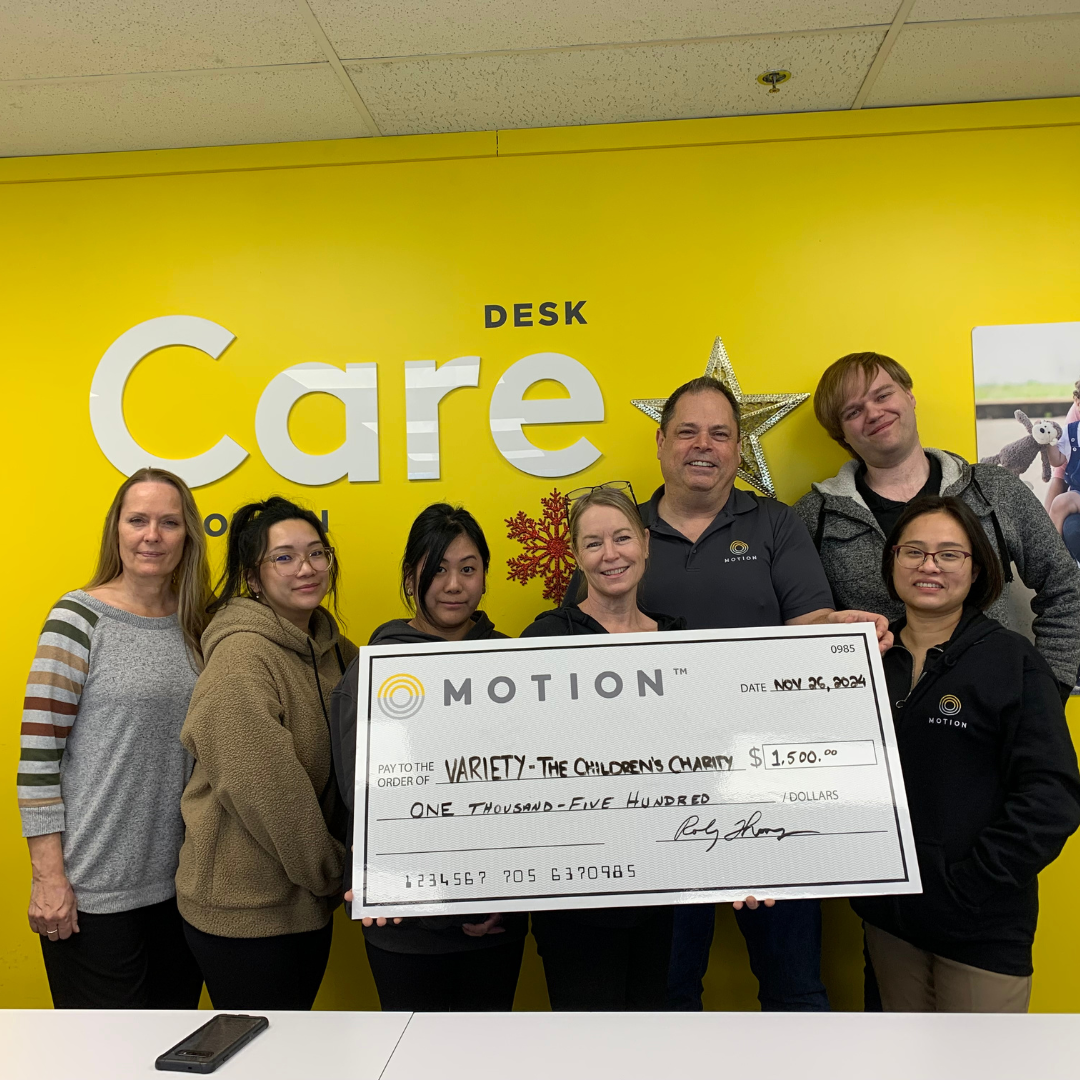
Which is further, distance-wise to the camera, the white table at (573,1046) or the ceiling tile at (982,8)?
the ceiling tile at (982,8)

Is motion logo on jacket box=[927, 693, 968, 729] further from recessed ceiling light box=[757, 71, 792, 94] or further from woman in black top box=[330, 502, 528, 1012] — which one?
recessed ceiling light box=[757, 71, 792, 94]

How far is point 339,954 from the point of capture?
2.73m

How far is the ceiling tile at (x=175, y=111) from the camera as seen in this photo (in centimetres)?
258

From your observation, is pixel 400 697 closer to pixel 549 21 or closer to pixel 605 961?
pixel 605 961

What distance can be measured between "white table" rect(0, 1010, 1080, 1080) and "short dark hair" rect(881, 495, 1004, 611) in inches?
34.6

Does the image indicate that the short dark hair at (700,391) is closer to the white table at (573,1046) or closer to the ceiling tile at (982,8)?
the ceiling tile at (982,8)

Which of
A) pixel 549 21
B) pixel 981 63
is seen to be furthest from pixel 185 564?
pixel 981 63

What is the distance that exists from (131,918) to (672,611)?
1.56 metres

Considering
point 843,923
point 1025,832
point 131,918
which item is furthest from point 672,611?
point 131,918

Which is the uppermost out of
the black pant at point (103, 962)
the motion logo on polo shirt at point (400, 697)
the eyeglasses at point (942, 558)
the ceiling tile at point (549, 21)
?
the ceiling tile at point (549, 21)

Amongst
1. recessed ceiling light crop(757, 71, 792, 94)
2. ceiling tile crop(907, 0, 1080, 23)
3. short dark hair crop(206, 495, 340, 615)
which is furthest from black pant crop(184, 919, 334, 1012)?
ceiling tile crop(907, 0, 1080, 23)

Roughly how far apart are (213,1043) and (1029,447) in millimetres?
2719

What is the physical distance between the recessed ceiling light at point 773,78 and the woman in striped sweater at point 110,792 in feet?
7.24
